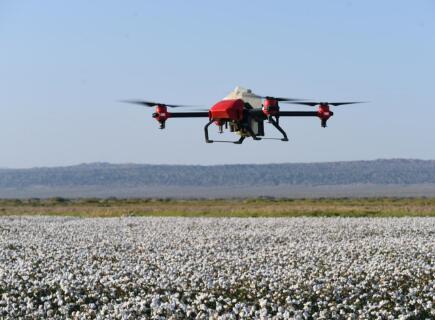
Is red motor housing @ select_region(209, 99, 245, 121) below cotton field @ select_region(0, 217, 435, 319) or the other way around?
the other way around

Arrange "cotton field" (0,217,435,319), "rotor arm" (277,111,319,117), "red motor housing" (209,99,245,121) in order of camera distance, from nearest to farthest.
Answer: "cotton field" (0,217,435,319) → "red motor housing" (209,99,245,121) → "rotor arm" (277,111,319,117)

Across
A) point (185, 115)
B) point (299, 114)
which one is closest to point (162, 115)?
point (185, 115)

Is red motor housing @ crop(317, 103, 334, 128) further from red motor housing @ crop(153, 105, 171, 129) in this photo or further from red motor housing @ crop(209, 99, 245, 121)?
red motor housing @ crop(153, 105, 171, 129)

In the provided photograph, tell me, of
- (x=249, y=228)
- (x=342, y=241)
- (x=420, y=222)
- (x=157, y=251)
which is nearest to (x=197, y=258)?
(x=157, y=251)

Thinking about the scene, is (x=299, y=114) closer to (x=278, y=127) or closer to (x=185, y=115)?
(x=278, y=127)

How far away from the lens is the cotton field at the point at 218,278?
15.7m

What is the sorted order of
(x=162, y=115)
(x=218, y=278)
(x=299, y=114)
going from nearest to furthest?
(x=299, y=114) → (x=162, y=115) → (x=218, y=278)

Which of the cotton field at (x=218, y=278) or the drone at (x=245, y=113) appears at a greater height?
the drone at (x=245, y=113)

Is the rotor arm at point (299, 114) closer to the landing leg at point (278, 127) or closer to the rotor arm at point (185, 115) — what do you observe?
the landing leg at point (278, 127)

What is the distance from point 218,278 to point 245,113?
4.01 m

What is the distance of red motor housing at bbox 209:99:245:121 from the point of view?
17.2m

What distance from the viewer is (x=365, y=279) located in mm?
18578

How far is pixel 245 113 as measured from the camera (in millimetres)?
17578

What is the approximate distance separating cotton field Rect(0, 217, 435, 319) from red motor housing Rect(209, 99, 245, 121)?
3668 millimetres
